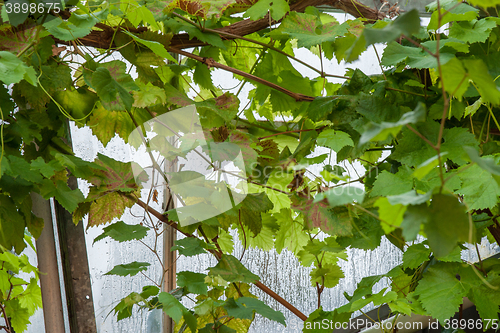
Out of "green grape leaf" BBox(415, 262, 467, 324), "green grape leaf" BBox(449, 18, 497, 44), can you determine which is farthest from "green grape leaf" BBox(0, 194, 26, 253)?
"green grape leaf" BBox(449, 18, 497, 44)

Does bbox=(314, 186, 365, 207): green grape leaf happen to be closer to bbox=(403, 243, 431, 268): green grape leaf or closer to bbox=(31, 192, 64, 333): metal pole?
bbox=(403, 243, 431, 268): green grape leaf

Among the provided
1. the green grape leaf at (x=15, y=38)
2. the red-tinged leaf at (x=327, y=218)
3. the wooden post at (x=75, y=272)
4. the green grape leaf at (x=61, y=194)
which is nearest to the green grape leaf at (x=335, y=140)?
the red-tinged leaf at (x=327, y=218)

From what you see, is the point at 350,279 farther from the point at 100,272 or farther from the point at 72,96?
the point at 72,96

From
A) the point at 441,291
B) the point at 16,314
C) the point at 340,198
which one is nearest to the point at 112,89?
the point at 340,198

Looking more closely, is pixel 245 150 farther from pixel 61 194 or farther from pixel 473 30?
pixel 473 30

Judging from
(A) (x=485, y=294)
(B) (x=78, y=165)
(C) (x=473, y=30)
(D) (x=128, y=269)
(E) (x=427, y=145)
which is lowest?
(A) (x=485, y=294)

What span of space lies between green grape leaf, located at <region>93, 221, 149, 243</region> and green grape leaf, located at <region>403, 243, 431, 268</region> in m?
0.61

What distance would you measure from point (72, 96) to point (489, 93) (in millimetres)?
857

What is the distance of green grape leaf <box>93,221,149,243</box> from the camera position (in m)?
0.86

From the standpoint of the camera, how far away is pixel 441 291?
78 cm

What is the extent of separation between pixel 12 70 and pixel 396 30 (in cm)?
58

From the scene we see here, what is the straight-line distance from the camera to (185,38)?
3.15ft

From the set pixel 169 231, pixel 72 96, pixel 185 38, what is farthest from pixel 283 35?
pixel 169 231

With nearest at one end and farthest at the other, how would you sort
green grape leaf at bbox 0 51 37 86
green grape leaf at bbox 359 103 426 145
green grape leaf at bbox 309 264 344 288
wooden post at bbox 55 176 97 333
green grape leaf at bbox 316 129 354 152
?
green grape leaf at bbox 359 103 426 145, green grape leaf at bbox 0 51 37 86, green grape leaf at bbox 316 129 354 152, green grape leaf at bbox 309 264 344 288, wooden post at bbox 55 176 97 333
